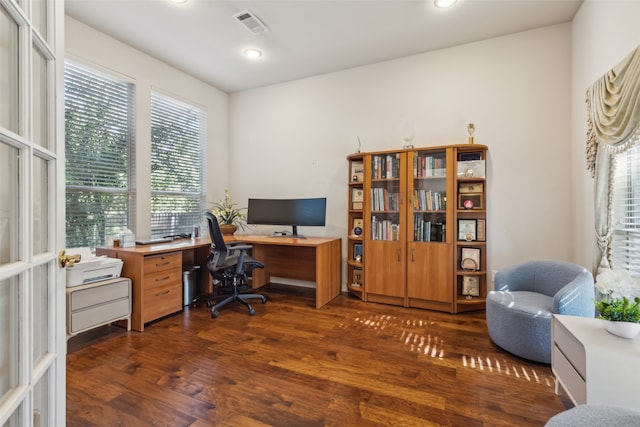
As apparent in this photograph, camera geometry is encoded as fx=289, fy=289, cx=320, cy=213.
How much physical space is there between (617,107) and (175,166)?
4373 mm

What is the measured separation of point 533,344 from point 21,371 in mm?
2694

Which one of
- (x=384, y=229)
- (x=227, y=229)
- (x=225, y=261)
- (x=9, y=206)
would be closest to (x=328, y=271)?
(x=384, y=229)

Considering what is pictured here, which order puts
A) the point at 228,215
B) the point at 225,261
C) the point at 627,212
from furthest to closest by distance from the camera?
the point at 228,215 → the point at 225,261 → the point at 627,212

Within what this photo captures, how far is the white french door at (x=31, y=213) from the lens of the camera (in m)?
0.69

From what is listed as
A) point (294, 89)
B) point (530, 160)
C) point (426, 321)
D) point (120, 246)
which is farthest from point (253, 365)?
point (294, 89)

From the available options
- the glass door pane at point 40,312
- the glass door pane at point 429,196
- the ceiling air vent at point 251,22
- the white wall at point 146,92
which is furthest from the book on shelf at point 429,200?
the glass door pane at point 40,312

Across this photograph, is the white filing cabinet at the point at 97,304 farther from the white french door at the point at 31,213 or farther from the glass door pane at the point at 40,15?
the glass door pane at the point at 40,15

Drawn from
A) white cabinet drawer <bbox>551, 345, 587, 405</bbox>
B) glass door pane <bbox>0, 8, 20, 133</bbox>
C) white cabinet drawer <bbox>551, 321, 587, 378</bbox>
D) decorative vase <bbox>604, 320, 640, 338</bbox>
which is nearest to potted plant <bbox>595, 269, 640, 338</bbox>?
decorative vase <bbox>604, 320, 640, 338</bbox>

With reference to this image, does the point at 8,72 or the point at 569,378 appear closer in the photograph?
the point at 8,72

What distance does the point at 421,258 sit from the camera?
10.4 feet

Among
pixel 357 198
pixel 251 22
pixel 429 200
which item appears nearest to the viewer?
pixel 251 22

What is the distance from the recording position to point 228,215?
423 centimetres

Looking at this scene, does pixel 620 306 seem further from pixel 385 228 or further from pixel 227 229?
pixel 227 229

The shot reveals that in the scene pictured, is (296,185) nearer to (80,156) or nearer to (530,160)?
(80,156)
